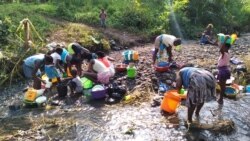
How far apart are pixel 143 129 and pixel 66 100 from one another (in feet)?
9.32

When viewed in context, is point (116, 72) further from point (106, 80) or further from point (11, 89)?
point (11, 89)

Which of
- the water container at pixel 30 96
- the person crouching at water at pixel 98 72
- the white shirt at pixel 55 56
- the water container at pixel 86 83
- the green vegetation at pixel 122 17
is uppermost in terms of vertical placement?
the green vegetation at pixel 122 17

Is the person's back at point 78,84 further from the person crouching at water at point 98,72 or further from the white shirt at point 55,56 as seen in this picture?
the white shirt at point 55,56

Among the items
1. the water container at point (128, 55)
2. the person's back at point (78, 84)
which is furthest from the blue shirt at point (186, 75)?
the water container at point (128, 55)

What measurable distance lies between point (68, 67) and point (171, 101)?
153 inches

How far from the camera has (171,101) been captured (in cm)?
925

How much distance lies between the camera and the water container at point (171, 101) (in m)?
9.01

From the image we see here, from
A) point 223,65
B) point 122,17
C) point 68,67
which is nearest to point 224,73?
point 223,65

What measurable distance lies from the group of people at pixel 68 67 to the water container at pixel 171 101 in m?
2.26

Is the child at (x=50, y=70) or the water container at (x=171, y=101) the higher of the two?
the child at (x=50, y=70)

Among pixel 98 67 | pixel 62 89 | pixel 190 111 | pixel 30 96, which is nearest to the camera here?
pixel 190 111

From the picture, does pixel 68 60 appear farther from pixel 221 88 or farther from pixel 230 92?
pixel 230 92

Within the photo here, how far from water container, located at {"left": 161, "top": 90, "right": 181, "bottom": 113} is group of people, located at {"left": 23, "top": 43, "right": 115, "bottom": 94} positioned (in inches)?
88.9

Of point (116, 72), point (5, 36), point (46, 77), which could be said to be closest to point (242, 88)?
point (116, 72)
